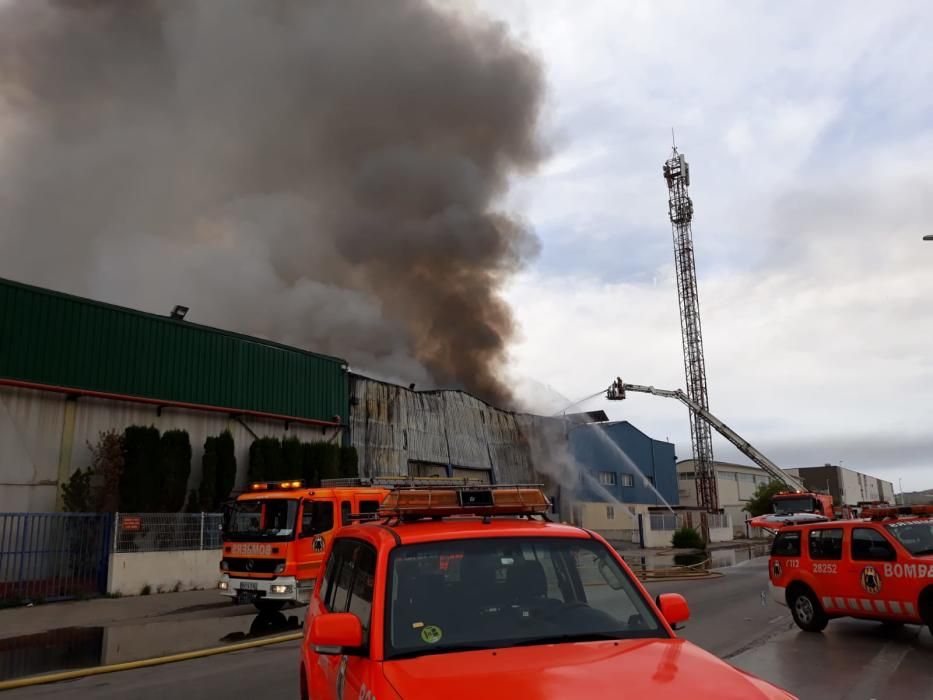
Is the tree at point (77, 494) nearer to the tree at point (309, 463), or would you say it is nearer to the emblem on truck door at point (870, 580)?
the tree at point (309, 463)

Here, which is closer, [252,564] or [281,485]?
[252,564]

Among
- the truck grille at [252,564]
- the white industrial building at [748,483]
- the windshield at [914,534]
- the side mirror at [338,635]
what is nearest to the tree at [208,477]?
the truck grille at [252,564]

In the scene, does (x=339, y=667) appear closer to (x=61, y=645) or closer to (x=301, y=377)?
(x=61, y=645)

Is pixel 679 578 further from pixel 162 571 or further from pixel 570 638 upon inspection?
pixel 570 638

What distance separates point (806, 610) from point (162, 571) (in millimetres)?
13795

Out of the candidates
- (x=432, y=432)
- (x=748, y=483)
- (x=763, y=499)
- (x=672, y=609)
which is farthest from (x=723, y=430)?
(x=672, y=609)

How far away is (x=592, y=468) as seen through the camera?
41.7 meters

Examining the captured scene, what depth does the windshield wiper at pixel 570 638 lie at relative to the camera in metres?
2.97

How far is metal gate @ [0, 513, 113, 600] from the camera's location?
14.9 metres

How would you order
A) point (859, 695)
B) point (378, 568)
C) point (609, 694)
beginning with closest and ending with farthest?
point (609, 694), point (378, 568), point (859, 695)

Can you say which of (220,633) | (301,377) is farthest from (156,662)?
(301,377)

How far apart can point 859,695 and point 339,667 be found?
526 cm

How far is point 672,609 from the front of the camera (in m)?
3.35

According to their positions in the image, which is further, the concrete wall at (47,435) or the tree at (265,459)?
the tree at (265,459)
